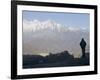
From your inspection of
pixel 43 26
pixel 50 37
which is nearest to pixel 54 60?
pixel 50 37

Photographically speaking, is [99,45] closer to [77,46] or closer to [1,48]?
[77,46]

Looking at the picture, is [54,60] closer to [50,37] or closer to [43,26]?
[50,37]

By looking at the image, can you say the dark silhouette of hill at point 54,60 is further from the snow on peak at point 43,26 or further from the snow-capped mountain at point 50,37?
the snow on peak at point 43,26

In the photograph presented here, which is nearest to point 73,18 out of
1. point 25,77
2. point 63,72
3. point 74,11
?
point 74,11

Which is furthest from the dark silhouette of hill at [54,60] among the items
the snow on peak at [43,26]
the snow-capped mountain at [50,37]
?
the snow on peak at [43,26]

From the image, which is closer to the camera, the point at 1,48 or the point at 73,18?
the point at 1,48

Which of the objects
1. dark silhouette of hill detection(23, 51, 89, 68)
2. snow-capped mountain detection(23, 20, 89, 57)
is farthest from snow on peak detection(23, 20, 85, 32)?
dark silhouette of hill detection(23, 51, 89, 68)
